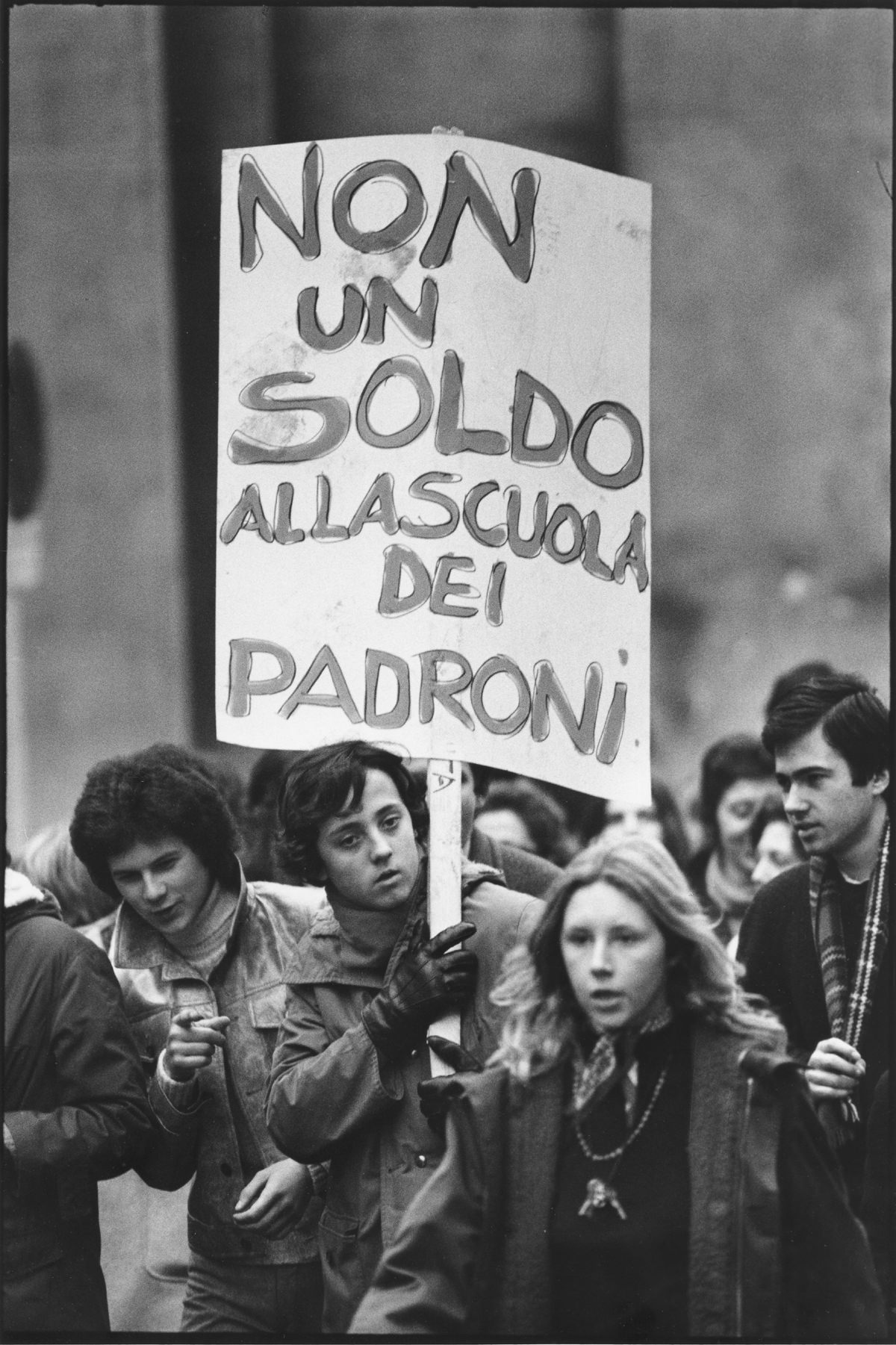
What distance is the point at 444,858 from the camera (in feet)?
14.7

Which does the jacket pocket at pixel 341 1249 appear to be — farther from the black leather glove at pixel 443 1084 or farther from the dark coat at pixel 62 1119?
the dark coat at pixel 62 1119

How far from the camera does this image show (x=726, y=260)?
4695 millimetres

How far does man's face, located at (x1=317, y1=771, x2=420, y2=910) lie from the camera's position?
4484 millimetres

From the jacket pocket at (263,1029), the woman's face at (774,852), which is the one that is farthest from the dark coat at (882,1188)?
the jacket pocket at (263,1029)

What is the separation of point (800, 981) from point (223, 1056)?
1.42 m

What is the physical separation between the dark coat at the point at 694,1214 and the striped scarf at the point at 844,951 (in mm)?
198

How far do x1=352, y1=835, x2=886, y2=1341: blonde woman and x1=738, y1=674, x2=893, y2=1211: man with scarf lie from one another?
0.14m

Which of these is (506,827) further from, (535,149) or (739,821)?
(535,149)

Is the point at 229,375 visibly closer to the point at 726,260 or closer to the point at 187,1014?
the point at 726,260

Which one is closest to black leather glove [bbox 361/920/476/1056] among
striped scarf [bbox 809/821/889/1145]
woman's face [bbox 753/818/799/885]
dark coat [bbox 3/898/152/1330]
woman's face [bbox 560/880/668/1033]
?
woman's face [bbox 560/880/668/1033]

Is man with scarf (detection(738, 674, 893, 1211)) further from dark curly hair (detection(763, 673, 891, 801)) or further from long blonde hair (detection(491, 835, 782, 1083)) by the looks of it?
long blonde hair (detection(491, 835, 782, 1083))

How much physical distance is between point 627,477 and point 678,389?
26cm

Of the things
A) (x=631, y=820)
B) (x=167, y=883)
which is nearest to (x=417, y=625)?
(x=631, y=820)

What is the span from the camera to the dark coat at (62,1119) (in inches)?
179
